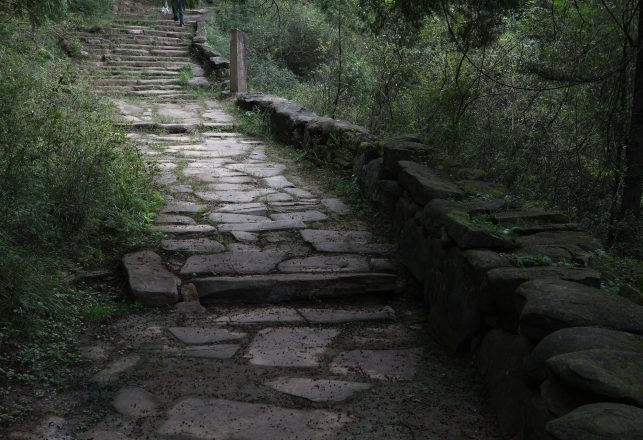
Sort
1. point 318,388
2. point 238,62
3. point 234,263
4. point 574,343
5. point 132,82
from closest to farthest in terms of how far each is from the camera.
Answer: point 574,343 < point 318,388 < point 234,263 < point 238,62 < point 132,82

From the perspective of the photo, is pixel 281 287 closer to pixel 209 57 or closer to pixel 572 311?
pixel 572 311

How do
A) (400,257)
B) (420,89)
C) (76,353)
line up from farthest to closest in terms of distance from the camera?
(420,89)
(400,257)
(76,353)

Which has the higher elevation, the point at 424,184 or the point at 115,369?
the point at 424,184

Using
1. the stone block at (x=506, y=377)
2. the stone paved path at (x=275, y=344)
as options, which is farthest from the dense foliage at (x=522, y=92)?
the stone block at (x=506, y=377)

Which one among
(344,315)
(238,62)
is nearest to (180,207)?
(344,315)

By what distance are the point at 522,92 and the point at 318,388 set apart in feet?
17.7

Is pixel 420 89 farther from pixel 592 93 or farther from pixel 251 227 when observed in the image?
pixel 251 227

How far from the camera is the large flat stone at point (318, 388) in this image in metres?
2.97

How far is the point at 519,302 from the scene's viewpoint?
2.67m

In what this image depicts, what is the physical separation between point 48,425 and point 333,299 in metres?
2.12

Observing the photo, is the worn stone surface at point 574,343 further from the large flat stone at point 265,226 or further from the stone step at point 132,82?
the stone step at point 132,82

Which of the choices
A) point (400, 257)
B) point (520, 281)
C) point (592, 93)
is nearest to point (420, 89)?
point (592, 93)

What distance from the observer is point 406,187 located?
4852mm

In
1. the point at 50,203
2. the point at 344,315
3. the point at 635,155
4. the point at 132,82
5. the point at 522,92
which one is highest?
the point at 522,92
